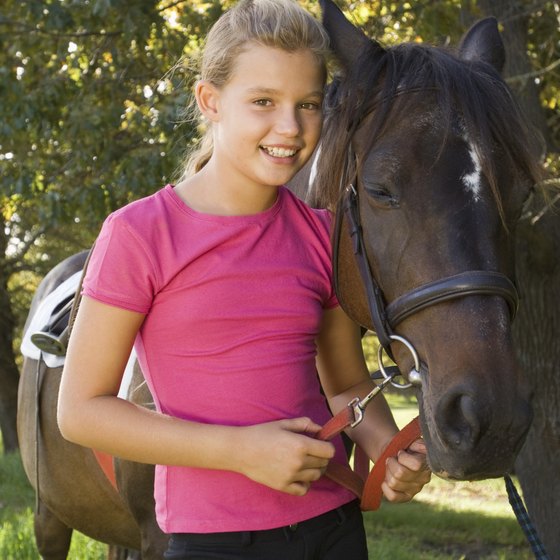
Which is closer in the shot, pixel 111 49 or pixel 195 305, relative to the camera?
pixel 195 305

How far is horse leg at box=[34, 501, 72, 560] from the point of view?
4156 millimetres

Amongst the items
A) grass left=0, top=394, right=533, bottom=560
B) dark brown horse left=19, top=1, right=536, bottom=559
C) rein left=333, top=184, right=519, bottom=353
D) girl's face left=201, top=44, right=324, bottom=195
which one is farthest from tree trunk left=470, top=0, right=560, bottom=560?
girl's face left=201, top=44, right=324, bottom=195

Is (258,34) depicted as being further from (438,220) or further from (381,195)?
(438,220)

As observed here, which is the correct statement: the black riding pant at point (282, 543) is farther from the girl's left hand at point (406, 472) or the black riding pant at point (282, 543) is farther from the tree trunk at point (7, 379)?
the tree trunk at point (7, 379)

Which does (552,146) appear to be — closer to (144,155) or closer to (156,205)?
(144,155)

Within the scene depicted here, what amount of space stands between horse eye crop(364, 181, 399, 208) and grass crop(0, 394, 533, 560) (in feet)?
11.0

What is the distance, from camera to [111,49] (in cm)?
614

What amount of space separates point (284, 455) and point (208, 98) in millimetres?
803

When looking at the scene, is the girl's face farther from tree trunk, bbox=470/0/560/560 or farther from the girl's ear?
tree trunk, bbox=470/0/560/560

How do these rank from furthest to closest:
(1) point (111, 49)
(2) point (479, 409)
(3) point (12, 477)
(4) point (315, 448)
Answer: (3) point (12, 477) → (1) point (111, 49) → (4) point (315, 448) → (2) point (479, 409)

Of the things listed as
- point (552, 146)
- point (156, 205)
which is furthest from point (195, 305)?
point (552, 146)

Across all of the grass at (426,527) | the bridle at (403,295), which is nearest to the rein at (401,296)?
the bridle at (403,295)

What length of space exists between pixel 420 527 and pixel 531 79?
3563 millimetres

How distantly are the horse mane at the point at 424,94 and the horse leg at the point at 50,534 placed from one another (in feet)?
8.80
